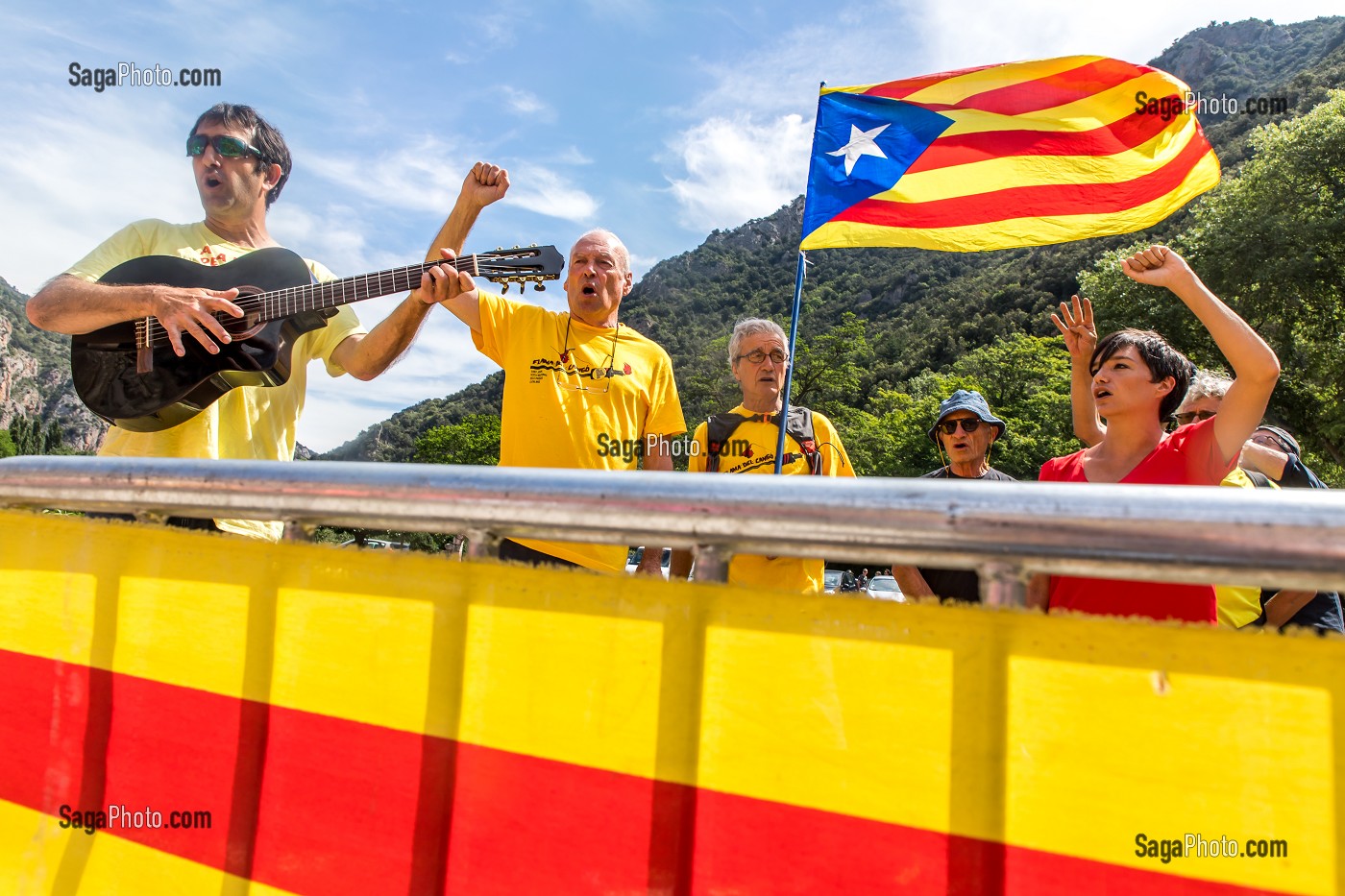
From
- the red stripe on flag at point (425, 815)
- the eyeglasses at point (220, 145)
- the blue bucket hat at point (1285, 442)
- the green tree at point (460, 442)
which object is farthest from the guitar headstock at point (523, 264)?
the green tree at point (460, 442)

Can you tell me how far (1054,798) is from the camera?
830 millimetres

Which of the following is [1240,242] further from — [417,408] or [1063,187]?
[417,408]

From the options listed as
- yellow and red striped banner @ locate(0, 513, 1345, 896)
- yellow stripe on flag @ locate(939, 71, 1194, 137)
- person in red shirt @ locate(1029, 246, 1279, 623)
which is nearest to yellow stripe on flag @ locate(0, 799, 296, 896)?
yellow and red striped banner @ locate(0, 513, 1345, 896)

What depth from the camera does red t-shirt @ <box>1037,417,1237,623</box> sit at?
1.75 meters

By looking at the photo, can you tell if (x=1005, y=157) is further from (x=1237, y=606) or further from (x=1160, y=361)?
(x=1237, y=606)

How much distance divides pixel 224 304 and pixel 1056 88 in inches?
158

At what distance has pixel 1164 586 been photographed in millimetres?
1816

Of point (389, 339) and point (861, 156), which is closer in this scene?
point (389, 339)

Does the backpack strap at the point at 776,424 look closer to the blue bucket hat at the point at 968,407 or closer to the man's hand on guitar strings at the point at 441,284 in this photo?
the blue bucket hat at the point at 968,407

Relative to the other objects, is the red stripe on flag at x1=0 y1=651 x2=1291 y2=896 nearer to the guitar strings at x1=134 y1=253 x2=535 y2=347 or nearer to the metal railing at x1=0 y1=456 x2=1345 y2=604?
the metal railing at x1=0 y1=456 x2=1345 y2=604

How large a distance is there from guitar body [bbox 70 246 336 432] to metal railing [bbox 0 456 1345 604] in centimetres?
168

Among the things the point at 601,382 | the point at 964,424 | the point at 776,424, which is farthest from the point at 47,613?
the point at 964,424

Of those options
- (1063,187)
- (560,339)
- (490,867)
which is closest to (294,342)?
(560,339)

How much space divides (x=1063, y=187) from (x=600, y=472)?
406cm
